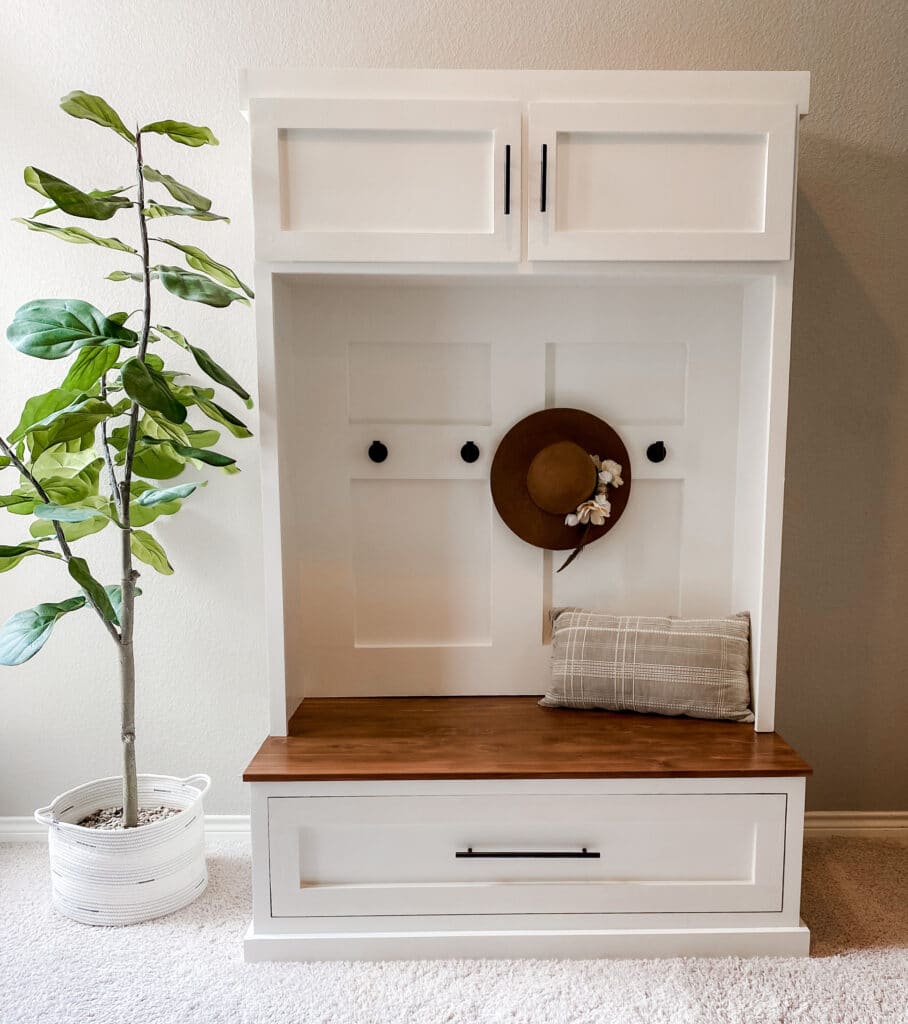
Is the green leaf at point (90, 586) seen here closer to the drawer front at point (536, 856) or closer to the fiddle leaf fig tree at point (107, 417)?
the fiddle leaf fig tree at point (107, 417)

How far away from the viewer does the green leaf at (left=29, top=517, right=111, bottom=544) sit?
1.65m

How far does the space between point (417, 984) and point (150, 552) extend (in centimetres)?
111

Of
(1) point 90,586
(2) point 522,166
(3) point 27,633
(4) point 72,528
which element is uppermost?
(2) point 522,166

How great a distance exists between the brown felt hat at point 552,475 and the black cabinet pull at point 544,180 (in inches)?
20.4

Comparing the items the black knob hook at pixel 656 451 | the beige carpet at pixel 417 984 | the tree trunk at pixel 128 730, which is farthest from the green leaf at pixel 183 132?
the beige carpet at pixel 417 984

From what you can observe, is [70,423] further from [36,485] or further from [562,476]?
[562,476]

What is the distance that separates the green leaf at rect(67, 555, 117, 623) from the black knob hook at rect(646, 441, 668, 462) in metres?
1.33

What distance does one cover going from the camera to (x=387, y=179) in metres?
1.58

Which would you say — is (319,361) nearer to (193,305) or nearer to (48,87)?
(193,305)

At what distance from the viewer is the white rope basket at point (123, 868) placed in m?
1.74

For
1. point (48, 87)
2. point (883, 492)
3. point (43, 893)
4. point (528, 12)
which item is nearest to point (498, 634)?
point (883, 492)

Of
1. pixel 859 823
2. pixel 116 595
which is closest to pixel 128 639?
pixel 116 595

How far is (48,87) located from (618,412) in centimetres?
166

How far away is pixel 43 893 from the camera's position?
1897 mm
